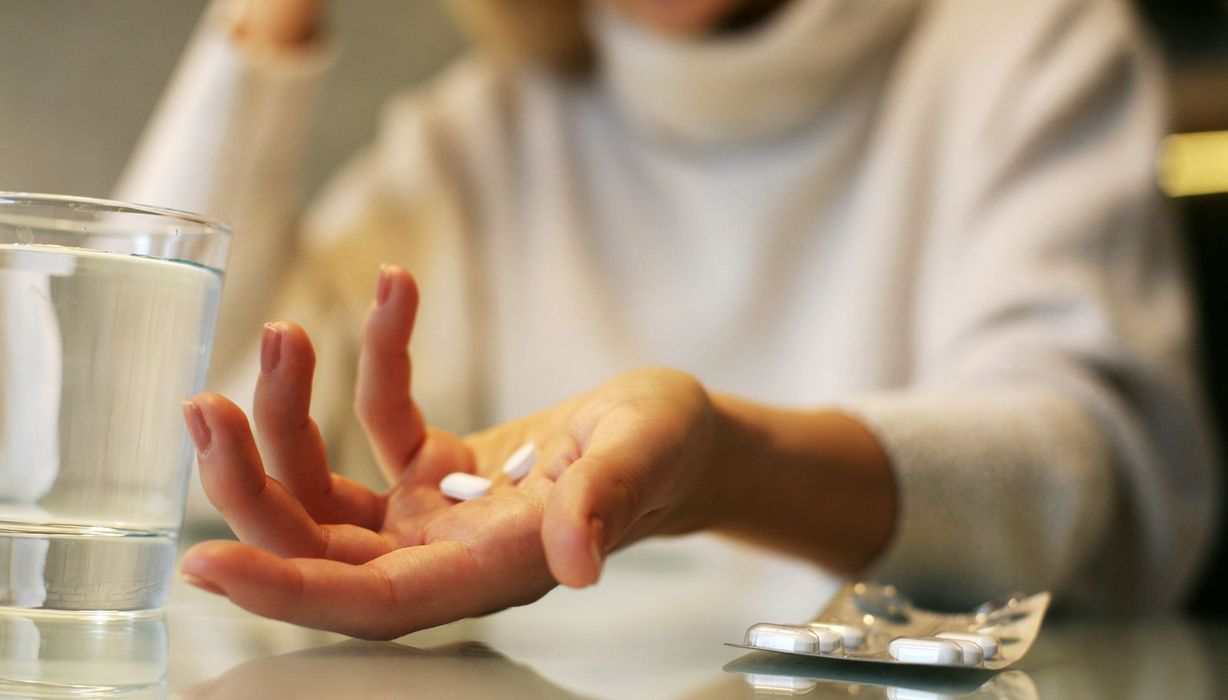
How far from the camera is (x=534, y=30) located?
1.26m

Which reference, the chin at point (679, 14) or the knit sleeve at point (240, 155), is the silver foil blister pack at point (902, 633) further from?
the knit sleeve at point (240, 155)

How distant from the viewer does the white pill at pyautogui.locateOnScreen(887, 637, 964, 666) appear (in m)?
0.35

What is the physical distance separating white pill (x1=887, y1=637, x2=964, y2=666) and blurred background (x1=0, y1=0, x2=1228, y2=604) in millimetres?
876

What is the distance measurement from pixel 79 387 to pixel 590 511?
0.20 m

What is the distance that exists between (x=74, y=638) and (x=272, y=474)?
8cm

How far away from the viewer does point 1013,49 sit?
0.98 m

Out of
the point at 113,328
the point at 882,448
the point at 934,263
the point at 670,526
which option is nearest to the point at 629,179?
the point at 934,263

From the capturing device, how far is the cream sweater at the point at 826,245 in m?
0.71

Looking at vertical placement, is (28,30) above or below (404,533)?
above

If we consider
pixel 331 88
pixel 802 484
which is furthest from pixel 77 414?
pixel 331 88

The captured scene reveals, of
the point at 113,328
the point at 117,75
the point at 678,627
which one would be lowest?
the point at 678,627

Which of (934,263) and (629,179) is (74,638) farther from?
(629,179)

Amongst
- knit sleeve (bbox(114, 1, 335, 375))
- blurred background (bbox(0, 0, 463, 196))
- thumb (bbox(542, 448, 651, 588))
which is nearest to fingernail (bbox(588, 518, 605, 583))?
thumb (bbox(542, 448, 651, 588))

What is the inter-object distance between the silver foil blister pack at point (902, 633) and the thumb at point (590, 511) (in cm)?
8
